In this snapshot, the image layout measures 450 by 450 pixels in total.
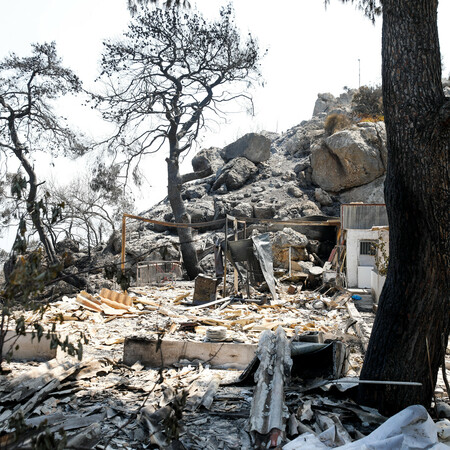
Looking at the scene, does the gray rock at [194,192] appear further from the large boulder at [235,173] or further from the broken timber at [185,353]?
the broken timber at [185,353]

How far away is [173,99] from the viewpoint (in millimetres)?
23031

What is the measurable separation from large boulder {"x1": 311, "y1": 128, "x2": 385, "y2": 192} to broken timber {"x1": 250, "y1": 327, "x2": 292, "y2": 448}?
2525cm

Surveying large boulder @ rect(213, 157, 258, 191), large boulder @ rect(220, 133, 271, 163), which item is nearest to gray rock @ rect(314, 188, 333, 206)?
large boulder @ rect(213, 157, 258, 191)

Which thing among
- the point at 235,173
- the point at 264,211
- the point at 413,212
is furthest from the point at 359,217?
the point at 413,212

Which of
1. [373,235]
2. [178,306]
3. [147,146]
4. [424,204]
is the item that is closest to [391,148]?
[424,204]

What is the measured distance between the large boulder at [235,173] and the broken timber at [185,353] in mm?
26665

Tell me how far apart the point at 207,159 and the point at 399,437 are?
3208 centimetres

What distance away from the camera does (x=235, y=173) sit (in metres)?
33.5

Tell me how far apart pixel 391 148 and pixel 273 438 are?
115 inches

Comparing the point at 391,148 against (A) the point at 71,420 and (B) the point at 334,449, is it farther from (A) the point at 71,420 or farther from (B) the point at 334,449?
(A) the point at 71,420

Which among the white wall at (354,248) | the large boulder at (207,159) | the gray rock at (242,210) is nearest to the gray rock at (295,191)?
the gray rock at (242,210)

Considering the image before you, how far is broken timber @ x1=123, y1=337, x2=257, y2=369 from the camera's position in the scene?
21.4 feet

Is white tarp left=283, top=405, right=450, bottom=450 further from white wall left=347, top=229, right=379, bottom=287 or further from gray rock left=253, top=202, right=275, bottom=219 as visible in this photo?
gray rock left=253, top=202, right=275, bottom=219

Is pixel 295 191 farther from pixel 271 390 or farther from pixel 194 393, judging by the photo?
pixel 271 390
